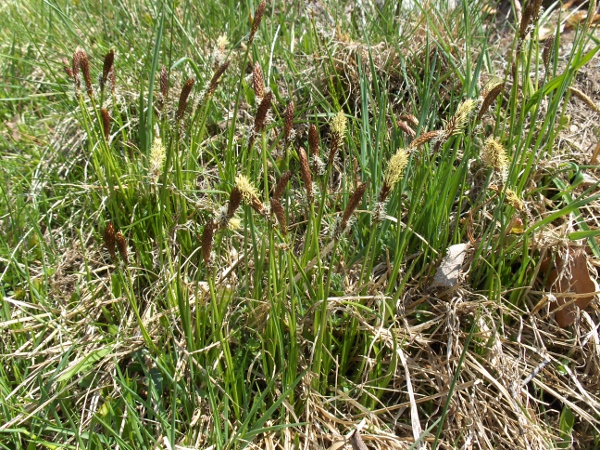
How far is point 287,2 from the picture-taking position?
2715mm

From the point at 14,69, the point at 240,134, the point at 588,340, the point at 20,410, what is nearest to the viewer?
the point at 20,410

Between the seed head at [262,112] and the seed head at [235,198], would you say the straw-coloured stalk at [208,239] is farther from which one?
the seed head at [262,112]

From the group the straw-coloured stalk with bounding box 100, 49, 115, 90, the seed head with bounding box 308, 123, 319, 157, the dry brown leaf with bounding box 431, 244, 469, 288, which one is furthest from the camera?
the dry brown leaf with bounding box 431, 244, 469, 288

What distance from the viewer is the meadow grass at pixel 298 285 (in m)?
1.43

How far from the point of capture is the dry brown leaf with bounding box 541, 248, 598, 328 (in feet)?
5.64

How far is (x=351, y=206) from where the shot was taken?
1182 mm

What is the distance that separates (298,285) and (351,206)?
48 centimetres

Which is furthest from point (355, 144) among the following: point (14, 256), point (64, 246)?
point (14, 256)

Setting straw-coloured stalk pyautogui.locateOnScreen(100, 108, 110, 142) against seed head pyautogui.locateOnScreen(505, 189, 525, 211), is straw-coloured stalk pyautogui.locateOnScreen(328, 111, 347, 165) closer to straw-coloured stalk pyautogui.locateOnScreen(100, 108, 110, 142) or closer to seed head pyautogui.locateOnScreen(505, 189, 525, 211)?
seed head pyautogui.locateOnScreen(505, 189, 525, 211)

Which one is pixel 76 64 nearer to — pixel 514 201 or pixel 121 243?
pixel 121 243

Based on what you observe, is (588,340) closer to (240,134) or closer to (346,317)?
(346,317)

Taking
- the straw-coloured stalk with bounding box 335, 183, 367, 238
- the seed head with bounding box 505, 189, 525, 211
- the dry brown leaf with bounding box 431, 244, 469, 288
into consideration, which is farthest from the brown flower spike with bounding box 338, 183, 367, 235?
the dry brown leaf with bounding box 431, 244, 469, 288

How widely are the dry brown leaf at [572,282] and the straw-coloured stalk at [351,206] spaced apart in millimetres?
803

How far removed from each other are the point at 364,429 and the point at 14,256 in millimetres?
1235
